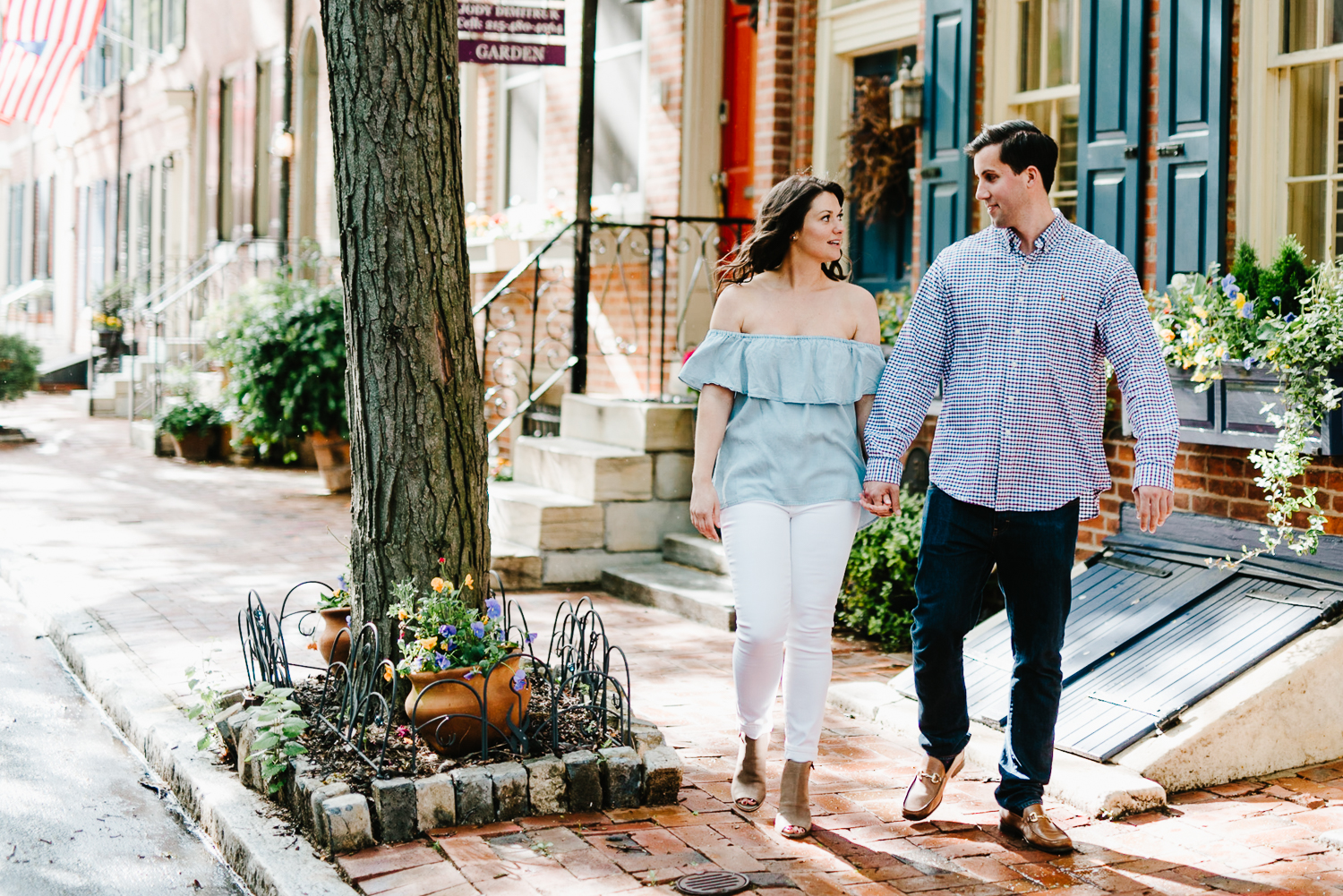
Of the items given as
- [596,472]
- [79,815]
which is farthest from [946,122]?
[79,815]

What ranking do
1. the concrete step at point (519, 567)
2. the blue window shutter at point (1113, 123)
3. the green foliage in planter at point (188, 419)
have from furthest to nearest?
the green foliage in planter at point (188, 419) → the concrete step at point (519, 567) → the blue window shutter at point (1113, 123)

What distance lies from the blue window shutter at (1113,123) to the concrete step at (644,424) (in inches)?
93.8

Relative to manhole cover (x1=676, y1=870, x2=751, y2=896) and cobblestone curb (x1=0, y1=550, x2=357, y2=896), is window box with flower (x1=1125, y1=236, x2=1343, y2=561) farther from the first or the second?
cobblestone curb (x1=0, y1=550, x2=357, y2=896)

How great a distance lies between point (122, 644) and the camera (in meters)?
5.89

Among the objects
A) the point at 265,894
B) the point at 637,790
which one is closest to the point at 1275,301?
the point at 637,790

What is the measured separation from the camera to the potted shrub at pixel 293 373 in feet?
37.3

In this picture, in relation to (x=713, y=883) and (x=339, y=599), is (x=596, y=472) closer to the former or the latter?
(x=339, y=599)

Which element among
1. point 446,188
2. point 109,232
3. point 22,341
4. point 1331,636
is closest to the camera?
point 446,188

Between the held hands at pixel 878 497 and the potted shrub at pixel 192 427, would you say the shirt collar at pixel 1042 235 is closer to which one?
the held hands at pixel 878 497

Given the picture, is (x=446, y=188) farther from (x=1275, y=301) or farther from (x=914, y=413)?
(x=1275, y=301)

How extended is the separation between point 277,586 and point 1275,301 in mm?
4902

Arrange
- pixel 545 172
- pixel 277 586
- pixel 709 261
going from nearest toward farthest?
1. pixel 277 586
2. pixel 709 261
3. pixel 545 172

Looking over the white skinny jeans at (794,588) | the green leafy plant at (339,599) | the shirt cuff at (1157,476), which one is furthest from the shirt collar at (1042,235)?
the green leafy plant at (339,599)

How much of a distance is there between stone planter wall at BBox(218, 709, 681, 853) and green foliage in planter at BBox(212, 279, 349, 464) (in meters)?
7.49
